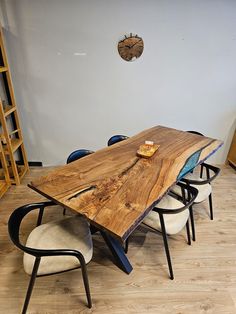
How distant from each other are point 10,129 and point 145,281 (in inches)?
96.9

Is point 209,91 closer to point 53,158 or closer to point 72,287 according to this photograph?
point 53,158

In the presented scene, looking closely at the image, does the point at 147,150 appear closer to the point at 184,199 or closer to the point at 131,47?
the point at 184,199

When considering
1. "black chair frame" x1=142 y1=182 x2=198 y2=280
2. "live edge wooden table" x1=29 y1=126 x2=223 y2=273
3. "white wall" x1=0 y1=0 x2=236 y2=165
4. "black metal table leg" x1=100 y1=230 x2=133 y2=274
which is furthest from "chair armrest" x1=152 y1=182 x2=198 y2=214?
"white wall" x1=0 y1=0 x2=236 y2=165

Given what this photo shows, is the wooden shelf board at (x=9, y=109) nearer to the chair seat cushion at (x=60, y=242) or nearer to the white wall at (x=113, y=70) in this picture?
the white wall at (x=113, y=70)

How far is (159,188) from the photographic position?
133 centimetres

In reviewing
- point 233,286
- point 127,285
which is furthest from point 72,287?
point 233,286

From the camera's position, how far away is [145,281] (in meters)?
1.57

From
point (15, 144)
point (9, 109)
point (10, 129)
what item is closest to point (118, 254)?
point (15, 144)

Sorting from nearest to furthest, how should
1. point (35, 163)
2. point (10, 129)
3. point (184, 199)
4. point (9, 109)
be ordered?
point (184, 199), point (9, 109), point (10, 129), point (35, 163)

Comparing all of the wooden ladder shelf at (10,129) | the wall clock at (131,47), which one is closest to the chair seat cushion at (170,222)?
the wooden ladder shelf at (10,129)

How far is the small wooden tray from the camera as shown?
67.7 inches

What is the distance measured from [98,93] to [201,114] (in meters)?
1.47

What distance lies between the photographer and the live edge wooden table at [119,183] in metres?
1.12

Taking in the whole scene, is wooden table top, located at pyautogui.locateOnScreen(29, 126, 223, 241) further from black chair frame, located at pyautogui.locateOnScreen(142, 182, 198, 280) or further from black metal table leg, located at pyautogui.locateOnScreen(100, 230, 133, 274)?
black metal table leg, located at pyautogui.locateOnScreen(100, 230, 133, 274)
